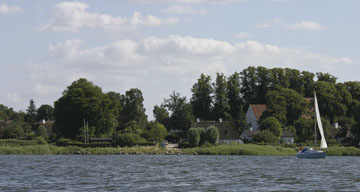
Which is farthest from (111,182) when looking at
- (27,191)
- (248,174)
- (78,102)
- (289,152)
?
(78,102)

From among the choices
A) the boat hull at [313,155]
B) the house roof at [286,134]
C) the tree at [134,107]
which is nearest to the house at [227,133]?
the house roof at [286,134]

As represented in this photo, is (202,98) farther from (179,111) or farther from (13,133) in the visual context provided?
(13,133)

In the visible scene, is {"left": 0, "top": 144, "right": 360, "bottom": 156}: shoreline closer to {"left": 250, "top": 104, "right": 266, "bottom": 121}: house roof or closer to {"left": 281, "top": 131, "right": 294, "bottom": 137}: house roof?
{"left": 281, "top": 131, "right": 294, "bottom": 137}: house roof

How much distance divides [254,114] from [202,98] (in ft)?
34.9

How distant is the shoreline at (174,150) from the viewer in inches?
3155

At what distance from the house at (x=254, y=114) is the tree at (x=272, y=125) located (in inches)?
551

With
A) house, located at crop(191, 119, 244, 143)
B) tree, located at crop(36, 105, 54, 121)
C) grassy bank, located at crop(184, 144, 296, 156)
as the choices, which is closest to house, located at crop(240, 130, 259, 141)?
house, located at crop(191, 119, 244, 143)

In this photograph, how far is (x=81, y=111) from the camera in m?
97.1

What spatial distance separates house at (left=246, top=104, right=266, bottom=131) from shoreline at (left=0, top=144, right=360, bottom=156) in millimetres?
31925

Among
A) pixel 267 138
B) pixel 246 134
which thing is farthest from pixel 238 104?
pixel 267 138

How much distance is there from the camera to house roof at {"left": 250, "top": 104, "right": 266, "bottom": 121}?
380ft

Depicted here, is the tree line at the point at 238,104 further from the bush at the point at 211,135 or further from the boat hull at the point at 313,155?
the boat hull at the point at 313,155

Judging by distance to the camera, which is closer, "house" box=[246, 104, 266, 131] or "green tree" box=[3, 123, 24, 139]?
"green tree" box=[3, 123, 24, 139]

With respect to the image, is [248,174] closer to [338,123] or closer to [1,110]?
[338,123]
